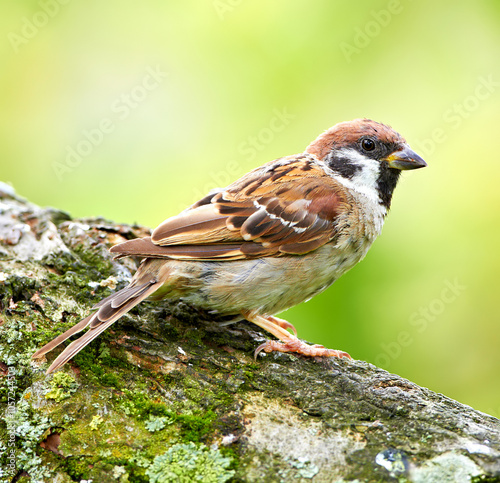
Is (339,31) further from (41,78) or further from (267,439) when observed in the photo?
(267,439)

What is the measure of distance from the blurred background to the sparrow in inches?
28.8

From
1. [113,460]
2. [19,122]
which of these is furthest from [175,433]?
[19,122]

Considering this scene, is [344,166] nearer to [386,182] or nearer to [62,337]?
[386,182]

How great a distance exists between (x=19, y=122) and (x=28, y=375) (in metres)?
3.89

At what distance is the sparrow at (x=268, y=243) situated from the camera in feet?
11.3

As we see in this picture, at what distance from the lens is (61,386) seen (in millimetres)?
2641

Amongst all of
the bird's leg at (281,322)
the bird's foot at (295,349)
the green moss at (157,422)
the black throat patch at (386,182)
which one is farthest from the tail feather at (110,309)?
the black throat patch at (386,182)

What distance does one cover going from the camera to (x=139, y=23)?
5.86 metres

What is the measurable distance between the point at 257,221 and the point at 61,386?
1.57 metres

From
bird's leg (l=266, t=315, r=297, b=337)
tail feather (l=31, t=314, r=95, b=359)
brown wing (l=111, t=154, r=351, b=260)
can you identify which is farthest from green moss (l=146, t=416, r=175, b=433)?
bird's leg (l=266, t=315, r=297, b=337)

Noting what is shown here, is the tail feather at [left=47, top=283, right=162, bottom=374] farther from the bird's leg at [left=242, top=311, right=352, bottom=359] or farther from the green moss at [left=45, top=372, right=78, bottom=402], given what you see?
the bird's leg at [left=242, top=311, right=352, bottom=359]

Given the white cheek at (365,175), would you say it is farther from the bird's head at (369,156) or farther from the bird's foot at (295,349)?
the bird's foot at (295,349)

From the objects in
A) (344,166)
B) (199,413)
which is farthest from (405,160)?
(199,413)

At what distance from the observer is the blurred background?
4.61 m
